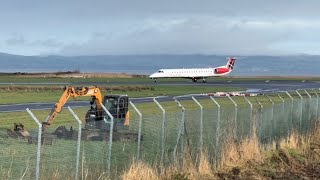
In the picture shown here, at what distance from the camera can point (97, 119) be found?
18.2m

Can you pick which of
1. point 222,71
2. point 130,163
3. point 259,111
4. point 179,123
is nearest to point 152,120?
point 179,123

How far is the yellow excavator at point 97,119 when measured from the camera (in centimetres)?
1367

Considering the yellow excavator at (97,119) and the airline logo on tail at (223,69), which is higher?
the airline logo on tail at (223,69)

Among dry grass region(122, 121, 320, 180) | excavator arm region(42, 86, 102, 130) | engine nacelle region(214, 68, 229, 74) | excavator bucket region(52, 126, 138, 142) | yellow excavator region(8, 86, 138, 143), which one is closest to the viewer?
dry grass region(122, 121, 320, 180)

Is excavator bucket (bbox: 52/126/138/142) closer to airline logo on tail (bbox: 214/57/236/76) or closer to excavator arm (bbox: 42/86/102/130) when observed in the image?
excavator arm (bbox: 42/86/102/130)

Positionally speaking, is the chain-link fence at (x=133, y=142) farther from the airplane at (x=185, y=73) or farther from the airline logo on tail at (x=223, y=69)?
the airline logo on tail at (x=223, y=69)

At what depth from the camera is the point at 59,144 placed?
46.5 ft

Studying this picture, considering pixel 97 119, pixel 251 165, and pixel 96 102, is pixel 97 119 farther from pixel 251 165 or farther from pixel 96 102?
pixel 251 165

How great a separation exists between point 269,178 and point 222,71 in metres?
106

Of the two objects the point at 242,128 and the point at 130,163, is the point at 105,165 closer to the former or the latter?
the point at 130,163

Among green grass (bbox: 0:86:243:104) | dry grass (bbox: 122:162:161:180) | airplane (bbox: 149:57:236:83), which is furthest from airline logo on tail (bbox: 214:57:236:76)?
dry grass (bbox: 122:162:161:180)

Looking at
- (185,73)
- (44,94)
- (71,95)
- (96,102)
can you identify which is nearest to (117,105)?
(96,102)

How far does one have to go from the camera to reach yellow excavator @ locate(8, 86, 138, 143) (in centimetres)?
1367

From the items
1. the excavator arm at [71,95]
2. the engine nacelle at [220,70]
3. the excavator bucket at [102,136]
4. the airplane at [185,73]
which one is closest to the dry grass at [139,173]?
the excavator bucket at [102,136]
